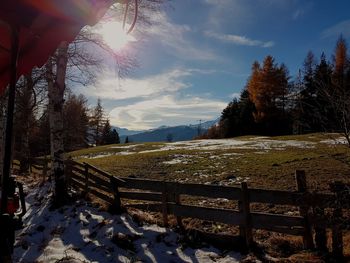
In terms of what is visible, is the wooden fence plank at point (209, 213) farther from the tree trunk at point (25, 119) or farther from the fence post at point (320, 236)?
the tree trunk at point (25, 119)

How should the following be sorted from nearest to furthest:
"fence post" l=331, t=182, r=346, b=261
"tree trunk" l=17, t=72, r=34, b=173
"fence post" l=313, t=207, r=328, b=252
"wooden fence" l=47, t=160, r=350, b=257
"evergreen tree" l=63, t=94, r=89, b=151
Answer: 1. "fence post" l=331, t=182, r=346, b=261
2. "wooden fence" l=47, t=160, r=350, b=257
3. "fence post" l=313, t=207, r=328, b=252
4. "tree trunk" l=17, t=72, r=34, b=173
5. "evergreen tree" l=63, t=94, r=89, b=151

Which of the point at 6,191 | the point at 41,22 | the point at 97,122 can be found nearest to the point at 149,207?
the point at 6,191

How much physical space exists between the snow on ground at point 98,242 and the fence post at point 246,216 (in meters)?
0.43

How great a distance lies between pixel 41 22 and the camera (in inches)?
97.4

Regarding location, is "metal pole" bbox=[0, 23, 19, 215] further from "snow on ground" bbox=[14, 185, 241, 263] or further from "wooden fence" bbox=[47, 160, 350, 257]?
"wooden fence" bbox=[47, 160, 350, 257]

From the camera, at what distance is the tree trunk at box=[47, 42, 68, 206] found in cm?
1201

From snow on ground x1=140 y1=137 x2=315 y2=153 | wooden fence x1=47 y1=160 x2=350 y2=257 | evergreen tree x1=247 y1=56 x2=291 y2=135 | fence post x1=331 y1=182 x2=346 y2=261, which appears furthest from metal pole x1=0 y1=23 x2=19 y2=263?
evergreen tree x1=247 y1=56 x2=291 y2=135

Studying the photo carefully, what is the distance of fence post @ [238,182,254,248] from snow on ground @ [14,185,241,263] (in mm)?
426

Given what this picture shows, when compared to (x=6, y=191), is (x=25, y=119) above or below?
above

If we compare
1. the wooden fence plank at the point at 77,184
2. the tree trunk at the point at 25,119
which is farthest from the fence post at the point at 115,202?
the tree trunk at the point at 25,119

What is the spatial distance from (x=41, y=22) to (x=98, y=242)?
273 inches

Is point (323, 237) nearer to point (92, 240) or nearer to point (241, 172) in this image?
point (92, 240)

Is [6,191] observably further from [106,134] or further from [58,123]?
[106,134]

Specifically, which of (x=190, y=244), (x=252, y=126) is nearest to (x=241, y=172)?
(x=190, y=244)
